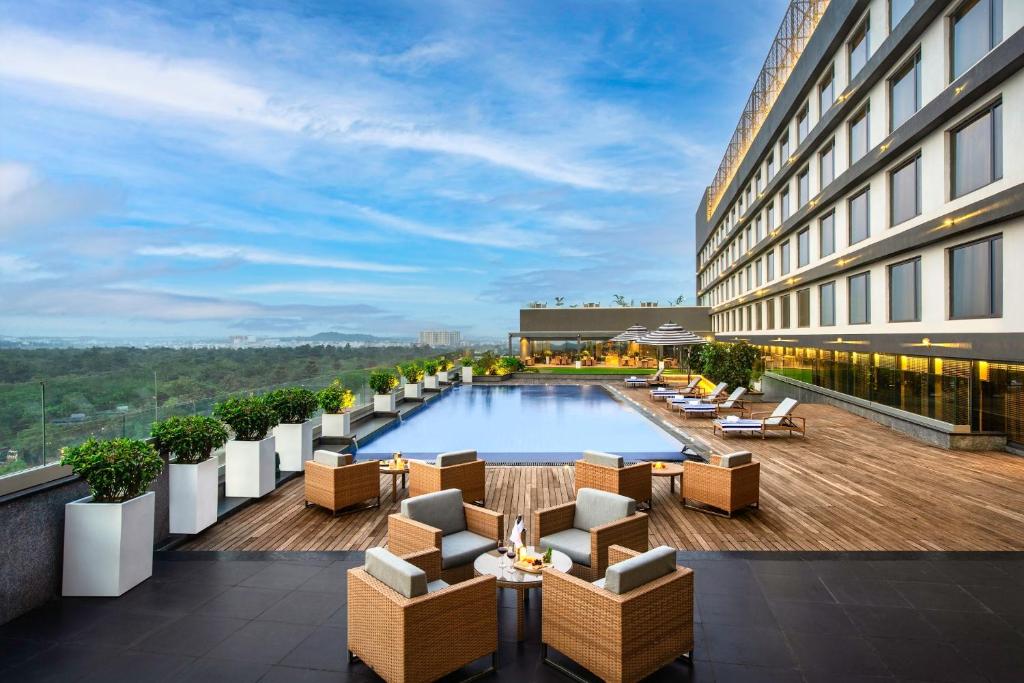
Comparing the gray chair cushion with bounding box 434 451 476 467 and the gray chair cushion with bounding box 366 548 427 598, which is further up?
the gray chair cushion with bounding box 366 548 427 598

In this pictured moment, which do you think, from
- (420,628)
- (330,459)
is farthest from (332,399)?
(420,628)

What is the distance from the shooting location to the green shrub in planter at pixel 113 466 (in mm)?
4625

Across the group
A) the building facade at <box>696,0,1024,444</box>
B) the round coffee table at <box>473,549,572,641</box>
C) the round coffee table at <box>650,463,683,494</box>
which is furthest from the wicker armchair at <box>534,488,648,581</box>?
the building facade at <box>696,0,1024,444</box>

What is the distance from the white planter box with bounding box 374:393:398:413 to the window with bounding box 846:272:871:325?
13.9 metres

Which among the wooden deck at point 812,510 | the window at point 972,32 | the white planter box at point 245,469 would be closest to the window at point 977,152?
the window at point 972,32

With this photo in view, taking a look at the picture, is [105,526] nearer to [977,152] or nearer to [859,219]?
[977,152]

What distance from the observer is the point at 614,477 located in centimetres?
671

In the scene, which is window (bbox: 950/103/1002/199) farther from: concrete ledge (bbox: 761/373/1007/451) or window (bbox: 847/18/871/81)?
window (bbox: 847/18/871/81)

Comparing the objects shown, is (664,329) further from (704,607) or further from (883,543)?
(704,607)

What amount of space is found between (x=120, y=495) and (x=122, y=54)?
15582 mm

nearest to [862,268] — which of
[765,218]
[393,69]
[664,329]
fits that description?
[664,329]

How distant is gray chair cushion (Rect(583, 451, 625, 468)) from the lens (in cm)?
683

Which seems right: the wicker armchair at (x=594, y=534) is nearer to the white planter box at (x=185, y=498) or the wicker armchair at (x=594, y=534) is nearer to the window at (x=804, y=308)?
the white planter box at (x=185, y=498)

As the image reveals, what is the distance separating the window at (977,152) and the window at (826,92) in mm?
6418
